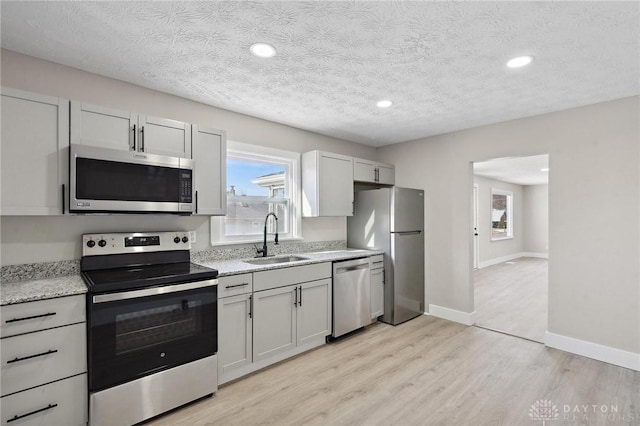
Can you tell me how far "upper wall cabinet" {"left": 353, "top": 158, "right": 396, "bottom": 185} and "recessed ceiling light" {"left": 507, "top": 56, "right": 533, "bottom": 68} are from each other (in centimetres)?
216

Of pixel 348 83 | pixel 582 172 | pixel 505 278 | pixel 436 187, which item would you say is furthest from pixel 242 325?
pixel 505 278

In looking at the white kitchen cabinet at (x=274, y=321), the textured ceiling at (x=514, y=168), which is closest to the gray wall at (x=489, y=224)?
the textured ceiling at (x=514, y=168)

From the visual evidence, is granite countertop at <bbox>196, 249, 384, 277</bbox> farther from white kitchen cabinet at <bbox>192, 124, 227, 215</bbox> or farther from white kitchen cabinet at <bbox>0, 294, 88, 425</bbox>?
white kitchen cabinet at <bbox>0, 294, 88, 425</bbox>

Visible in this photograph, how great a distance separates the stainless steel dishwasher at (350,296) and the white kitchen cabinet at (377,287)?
99 millimetres

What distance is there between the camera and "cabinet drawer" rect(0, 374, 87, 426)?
5.52ft

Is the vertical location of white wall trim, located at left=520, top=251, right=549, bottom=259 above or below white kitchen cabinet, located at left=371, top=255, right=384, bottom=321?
below

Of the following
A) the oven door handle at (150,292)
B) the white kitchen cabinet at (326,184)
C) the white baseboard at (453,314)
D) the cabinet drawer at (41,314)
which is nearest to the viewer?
the cabinet drawer at (41,314)

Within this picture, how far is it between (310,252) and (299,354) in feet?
4.08

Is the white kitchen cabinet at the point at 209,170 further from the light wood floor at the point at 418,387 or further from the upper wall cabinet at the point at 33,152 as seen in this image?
the light wood floor at the point at 418,387

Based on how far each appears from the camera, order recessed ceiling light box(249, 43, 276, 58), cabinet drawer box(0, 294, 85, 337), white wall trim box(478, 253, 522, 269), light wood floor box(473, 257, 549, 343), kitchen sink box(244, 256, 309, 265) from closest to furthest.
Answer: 1. cabinet drawer box(0, 294, 85, 337)
2. recessed ceiling light box(249, 43, 276, 58)
3. kitchen sink box(244, 256, 309, 265)
4. light wood floor box(473, 257, 549, 343)
5. white wall trim box(478, 253, 522, 269)

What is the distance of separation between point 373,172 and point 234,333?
9.45 ft

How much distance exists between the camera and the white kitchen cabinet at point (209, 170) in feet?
8.89

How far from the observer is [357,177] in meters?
4.24

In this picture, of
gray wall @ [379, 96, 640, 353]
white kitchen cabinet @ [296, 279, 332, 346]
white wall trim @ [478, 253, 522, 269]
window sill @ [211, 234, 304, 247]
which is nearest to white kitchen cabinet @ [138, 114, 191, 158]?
window sill @ [211, 234, 304, 247]
